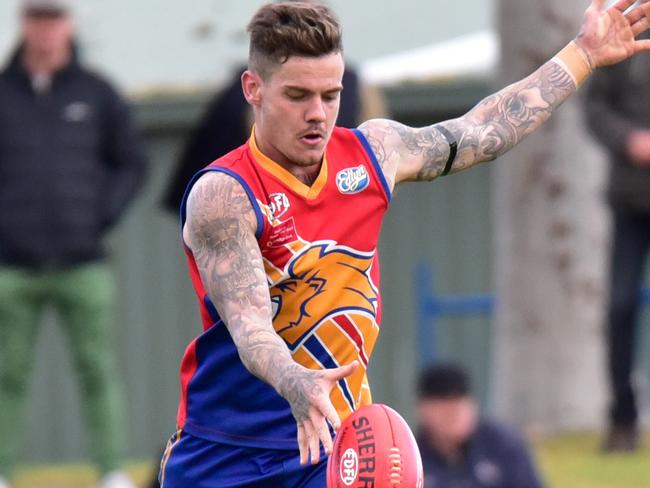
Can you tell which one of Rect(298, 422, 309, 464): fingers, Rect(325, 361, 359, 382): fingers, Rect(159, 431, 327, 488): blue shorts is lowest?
Rect(159, 431, 327, 488): blue shorts

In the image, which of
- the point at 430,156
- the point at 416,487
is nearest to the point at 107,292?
the point at 430,156

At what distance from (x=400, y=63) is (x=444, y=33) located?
16.3 inches

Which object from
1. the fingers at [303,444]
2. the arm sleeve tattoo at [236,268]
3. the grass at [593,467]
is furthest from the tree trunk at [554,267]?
the fingers at [303,444]

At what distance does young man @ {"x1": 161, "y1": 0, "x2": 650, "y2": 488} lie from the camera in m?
4.77

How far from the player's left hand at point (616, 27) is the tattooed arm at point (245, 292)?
4.30 ft

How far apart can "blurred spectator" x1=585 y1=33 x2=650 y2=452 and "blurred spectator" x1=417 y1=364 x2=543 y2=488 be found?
850 millimetres

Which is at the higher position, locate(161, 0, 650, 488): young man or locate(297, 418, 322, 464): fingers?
locate(161, 0, 650, 488): young man

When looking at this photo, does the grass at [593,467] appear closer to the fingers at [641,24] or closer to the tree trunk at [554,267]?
the tree trunk at [554,267]

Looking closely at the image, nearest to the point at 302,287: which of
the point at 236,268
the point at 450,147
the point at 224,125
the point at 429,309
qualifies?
the point at 236,268

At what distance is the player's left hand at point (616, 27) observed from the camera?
535cm

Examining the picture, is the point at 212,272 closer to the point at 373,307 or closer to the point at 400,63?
the point at 373,307

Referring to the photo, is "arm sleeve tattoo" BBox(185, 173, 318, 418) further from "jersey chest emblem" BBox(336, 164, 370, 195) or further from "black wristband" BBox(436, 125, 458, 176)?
"black wristband" BBox(436, 125, 458, 176)

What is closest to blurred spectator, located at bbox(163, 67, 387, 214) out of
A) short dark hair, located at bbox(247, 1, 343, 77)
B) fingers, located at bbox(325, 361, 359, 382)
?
short dark hair, located at bbox(247, 1, 343, 77)

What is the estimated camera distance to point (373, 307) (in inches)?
202
